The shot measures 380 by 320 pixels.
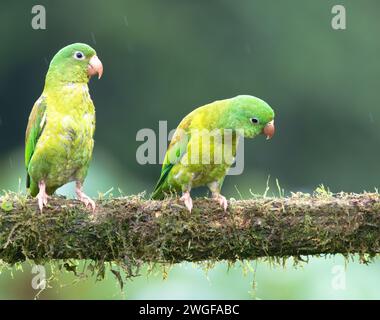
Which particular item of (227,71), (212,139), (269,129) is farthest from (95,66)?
(227,71)

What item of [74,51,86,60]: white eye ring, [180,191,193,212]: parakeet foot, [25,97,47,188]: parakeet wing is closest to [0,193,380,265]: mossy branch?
[180,191,193,212]: parakeet foot

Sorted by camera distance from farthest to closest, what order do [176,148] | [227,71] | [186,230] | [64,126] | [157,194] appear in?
1. [227,71]
2. [157,194]
3. [176,148]
4. [64,126]
5. [186,230]

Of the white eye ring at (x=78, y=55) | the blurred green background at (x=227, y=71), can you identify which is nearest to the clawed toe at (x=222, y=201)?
the white eye ring at (x=78, y=55)

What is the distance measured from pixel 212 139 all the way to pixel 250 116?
1.10 ft

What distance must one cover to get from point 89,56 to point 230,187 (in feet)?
46.8

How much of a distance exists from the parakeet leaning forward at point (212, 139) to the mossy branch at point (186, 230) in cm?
61

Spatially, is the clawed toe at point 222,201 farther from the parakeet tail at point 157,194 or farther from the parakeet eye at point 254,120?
the parakeet tail at point 157,194

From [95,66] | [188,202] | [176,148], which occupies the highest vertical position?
[95,66]

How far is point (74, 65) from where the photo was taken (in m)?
7.20

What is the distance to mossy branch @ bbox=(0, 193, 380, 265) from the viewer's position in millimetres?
6227

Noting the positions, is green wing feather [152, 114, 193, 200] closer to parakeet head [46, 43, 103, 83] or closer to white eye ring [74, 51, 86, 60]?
parakeet head [46, 43, 103, 83]

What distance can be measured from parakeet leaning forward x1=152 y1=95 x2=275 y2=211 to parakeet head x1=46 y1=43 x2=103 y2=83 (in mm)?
791

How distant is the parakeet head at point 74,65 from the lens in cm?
717

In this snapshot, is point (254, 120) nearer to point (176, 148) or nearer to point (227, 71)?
point (176, 148)
